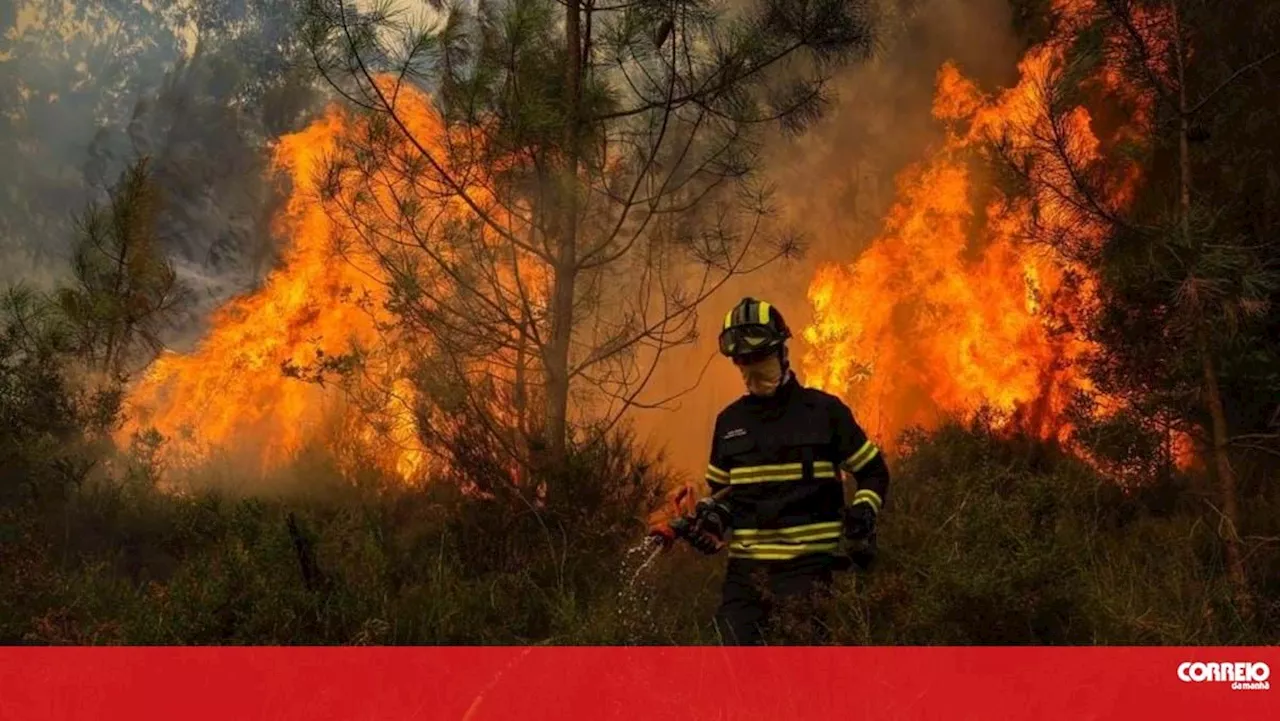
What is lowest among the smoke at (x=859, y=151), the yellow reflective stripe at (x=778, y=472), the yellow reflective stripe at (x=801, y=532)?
the yellow reflective stripe at (x=801, y=532)

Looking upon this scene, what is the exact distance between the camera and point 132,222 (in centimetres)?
1102

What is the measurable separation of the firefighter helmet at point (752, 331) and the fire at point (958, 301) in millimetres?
5086

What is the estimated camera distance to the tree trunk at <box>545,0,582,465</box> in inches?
251

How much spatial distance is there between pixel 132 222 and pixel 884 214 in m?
9.40

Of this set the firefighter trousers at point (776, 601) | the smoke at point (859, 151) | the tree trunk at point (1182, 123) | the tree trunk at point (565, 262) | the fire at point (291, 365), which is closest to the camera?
A: the firefighter trousers at point (776, 601)

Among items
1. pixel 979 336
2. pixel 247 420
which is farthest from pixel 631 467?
pixel 247 420

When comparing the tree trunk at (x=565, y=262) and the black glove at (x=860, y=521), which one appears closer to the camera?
the black glove at (x=860, y=521)

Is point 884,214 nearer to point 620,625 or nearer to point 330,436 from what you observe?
point 330,436

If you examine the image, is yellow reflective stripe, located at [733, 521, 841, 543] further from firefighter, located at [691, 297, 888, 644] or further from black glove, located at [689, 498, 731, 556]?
black glove, located at [689, 498, 731, 556]

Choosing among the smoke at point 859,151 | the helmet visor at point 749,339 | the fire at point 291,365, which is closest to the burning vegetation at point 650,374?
the fire at point 291,365

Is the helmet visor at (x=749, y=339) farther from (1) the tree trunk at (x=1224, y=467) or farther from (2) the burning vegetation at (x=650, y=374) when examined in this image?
(1) the tree trunk at (x=1224, y=467)

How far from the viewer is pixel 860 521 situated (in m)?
3.46
